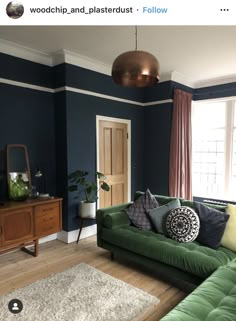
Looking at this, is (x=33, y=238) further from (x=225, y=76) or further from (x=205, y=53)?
(x=225, y=76)

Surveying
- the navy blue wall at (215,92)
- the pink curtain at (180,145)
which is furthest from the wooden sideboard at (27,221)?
the navy blue wall at (215,92)

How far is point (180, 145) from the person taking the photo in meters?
4.53

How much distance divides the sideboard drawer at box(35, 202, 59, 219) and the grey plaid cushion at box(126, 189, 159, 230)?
98 cm

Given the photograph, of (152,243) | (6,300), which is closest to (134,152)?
(152,243)

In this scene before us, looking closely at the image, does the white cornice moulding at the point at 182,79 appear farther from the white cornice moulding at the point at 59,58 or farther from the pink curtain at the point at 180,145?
the pink curtain at the point at 180,145

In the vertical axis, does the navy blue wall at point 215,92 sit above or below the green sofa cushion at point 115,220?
above

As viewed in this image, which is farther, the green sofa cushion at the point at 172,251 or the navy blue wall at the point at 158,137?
the navy blue wall at the point at 158,137

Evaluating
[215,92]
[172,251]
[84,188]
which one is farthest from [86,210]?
[215,92]

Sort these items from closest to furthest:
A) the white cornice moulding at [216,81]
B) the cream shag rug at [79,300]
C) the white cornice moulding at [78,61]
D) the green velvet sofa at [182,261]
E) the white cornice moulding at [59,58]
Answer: the green velvet sofa at [182,261] < the cream shag rug at [79,300] < the white cornice moulding at [59,58] < the white cornice moulding at [78,61] < the white cornice moulding at [216,81]

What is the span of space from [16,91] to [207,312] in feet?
10.7

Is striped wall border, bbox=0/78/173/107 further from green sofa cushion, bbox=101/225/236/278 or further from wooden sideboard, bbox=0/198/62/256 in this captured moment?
green sofa cushion, bbox=101/225/236/278

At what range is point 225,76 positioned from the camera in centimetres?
448
